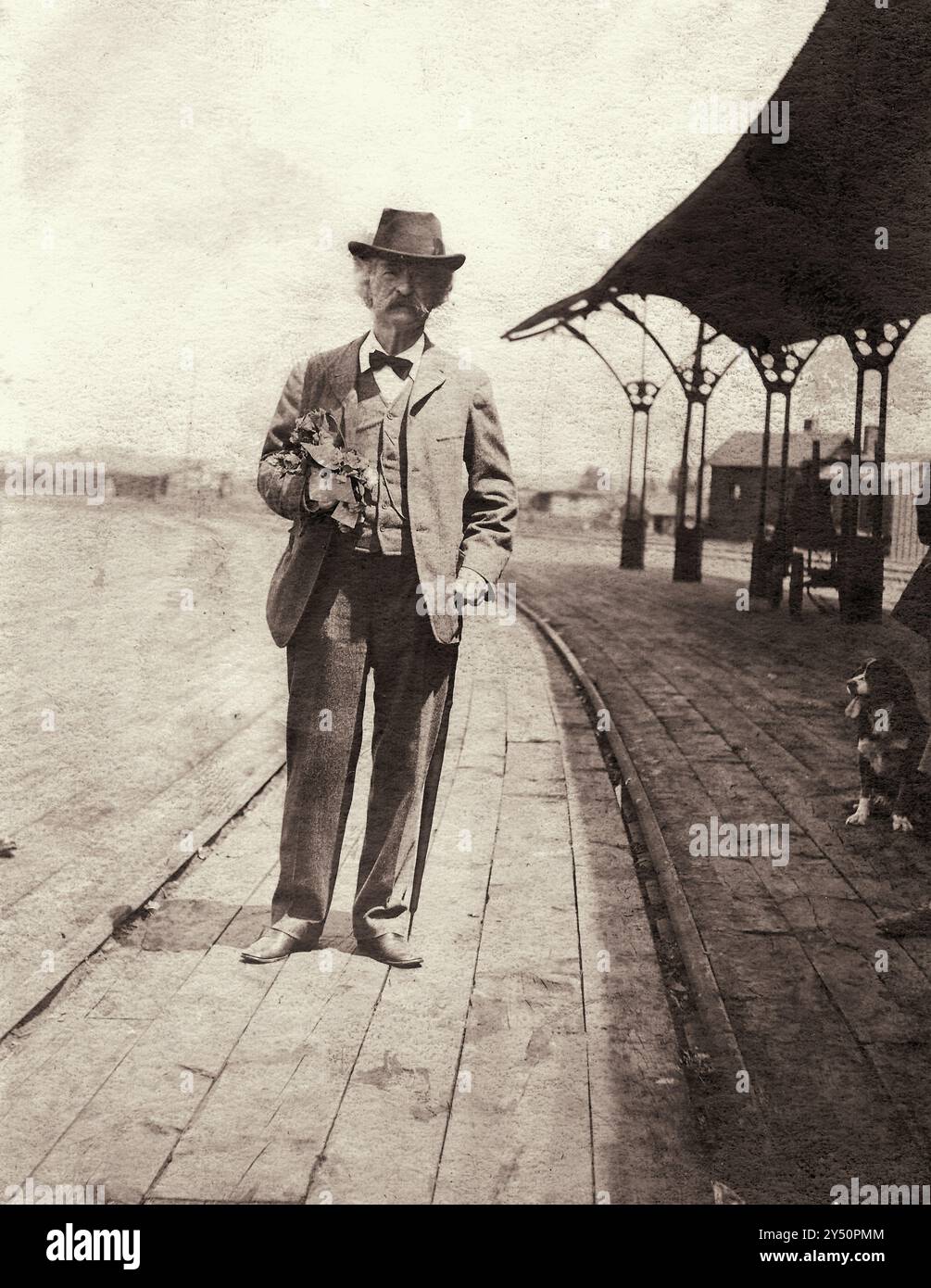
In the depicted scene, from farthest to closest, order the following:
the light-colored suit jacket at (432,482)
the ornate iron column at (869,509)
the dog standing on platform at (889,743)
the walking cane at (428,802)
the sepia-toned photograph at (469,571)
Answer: the ornate iron column at (869,509) → the dog standing on platform at (889,743) → the walking cane at (428,802) → the light-colored suit jacket at (432,482) → the sepia-toned photograph at (469,571)

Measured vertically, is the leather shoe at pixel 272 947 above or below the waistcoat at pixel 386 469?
below

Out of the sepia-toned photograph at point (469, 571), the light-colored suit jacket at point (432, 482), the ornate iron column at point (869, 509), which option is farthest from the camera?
the ornate iron column at point (869, 509)

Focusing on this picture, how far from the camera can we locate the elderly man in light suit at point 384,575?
3.07 m

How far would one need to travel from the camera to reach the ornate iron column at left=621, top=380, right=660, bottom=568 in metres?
3.48

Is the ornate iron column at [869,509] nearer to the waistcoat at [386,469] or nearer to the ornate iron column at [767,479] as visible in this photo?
the ornate iron column at [767,479]

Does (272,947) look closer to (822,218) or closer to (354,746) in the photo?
(354,746)

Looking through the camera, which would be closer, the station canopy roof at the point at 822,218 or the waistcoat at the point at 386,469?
the waistcoat at the point at 386,469

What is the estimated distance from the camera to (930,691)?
335cm

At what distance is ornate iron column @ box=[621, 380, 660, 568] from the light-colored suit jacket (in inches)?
19.5

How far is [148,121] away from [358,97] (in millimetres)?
599

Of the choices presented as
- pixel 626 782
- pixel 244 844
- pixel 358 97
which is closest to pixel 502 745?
pixel 626 782

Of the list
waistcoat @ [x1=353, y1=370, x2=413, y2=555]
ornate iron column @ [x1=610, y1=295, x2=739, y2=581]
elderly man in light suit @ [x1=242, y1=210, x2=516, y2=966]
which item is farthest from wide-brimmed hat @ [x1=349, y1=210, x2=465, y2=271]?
ornate iron column @ [x1=610, y1=295, x2=739, y2=581]

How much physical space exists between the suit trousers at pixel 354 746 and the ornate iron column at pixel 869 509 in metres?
1.25

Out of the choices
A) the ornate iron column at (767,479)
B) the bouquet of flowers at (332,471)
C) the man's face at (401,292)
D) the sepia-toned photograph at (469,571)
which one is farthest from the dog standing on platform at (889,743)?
the man's face at (401,292)
